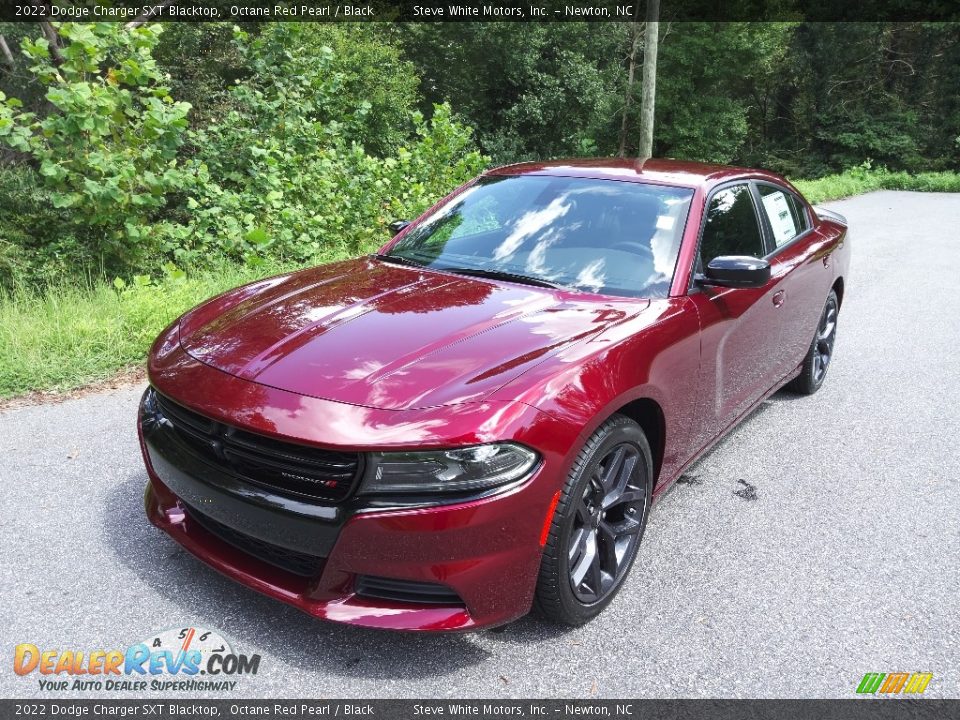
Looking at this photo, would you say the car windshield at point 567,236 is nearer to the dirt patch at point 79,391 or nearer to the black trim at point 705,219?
the black trim at point 705,219

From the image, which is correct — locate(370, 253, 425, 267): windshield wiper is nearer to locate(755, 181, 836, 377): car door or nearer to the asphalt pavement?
the asphalt pavement

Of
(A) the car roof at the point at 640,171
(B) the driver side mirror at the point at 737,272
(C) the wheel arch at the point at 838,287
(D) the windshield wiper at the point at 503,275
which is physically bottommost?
(C) the wheel arch at the point at 838,287

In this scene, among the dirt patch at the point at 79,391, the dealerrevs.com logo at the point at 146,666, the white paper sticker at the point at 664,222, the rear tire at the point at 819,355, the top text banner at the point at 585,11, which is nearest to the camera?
the dealerrevs.com logo at the point at 146,666

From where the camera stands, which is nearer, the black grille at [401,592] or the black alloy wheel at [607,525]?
the black grille at [401,592]

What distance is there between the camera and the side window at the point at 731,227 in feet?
11.3

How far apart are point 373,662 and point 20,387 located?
346 centimetres

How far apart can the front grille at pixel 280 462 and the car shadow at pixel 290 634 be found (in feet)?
1.91

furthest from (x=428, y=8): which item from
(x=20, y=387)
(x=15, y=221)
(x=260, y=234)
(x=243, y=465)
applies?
(x=243, y=465)

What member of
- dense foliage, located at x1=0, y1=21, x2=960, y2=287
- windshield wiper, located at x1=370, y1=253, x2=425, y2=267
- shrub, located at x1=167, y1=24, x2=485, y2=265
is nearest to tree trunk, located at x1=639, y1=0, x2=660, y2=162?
dense foliage, located at x1=0, y1=21, x2=960, y2=287

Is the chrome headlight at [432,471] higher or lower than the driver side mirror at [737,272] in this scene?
lower

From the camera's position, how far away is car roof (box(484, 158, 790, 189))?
3.70 m

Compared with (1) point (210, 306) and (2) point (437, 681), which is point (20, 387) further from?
(2) point (437, 681)

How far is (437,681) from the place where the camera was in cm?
236

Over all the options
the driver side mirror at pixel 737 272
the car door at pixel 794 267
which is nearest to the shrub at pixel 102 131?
the car door at pixel 794 267
